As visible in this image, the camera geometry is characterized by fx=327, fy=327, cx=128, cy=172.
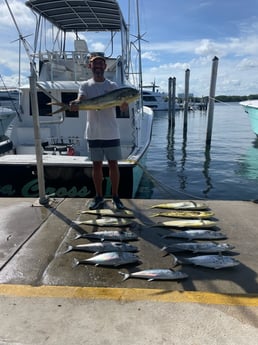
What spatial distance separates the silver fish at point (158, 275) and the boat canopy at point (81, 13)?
7.10 m

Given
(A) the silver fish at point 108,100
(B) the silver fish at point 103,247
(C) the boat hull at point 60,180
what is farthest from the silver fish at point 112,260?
(C) the boat hull at point 60,180

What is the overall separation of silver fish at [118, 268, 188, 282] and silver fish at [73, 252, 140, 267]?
17cm

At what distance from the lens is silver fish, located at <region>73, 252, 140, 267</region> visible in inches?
110

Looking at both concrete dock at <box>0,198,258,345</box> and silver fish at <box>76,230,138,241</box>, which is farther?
silver fish at <box>76,230,138,241</box>

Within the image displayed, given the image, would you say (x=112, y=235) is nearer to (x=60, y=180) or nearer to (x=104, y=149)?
(x=104, y=149)

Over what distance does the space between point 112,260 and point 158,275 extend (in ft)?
1.44

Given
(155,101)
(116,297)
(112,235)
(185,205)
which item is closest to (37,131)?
(112,235)

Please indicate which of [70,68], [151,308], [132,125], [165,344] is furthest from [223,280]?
[70,68]

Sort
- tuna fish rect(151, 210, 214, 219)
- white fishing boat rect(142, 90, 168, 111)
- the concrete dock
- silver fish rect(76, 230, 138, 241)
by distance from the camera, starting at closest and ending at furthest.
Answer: the concrete dock
silver fish rect(76, 230, 138, 241)
tuna fish rect(151, 210, 214, 219)
white fishing boat rect(142, 90, 168, 111)

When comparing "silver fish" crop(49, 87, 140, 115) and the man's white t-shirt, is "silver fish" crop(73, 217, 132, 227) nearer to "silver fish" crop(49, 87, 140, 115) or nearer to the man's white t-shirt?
the man's white t-shirt

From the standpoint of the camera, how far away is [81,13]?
348 inches

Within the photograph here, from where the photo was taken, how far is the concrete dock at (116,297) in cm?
197

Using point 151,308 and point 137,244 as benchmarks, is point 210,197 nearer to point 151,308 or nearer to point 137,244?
point 137,244

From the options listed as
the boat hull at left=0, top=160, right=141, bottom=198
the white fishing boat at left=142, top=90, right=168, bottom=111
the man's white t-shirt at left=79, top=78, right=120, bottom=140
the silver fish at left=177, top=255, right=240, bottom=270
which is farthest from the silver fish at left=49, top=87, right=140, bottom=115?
the white fishing boat at left=142, top=90, right=168, bottom=111
